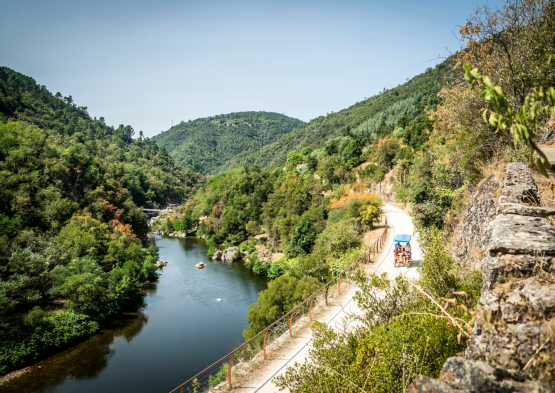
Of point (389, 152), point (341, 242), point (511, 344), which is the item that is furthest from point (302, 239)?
point (511, 344)

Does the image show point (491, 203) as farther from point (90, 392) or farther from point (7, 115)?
point (7, 115)

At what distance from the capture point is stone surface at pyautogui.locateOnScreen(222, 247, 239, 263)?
172 feet

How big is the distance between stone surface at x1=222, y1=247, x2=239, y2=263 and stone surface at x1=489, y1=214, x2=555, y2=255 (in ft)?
162

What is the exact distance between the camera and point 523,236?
172 inches

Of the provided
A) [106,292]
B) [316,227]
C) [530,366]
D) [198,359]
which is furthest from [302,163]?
[530,366]

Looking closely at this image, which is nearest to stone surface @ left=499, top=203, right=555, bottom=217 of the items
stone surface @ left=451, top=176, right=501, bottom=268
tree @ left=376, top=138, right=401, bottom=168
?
stone surface @ left=451, top=176, right=501, bottom=268

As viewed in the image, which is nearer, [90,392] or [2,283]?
[90,392]

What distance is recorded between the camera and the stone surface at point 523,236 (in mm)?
4074

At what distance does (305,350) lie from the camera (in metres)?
9.21

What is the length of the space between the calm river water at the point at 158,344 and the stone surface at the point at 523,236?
21067 millimetres

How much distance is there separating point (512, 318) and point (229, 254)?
52343 millimetres

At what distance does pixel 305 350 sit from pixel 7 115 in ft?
275

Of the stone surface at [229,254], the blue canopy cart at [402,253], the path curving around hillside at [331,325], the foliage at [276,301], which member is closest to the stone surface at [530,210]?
the path curving around hillside at [331,325]

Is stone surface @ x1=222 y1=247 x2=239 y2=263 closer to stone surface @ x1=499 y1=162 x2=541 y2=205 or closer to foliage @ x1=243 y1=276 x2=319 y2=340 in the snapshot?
foliage @ x1=243 y1=276 x2=319 y2=340
